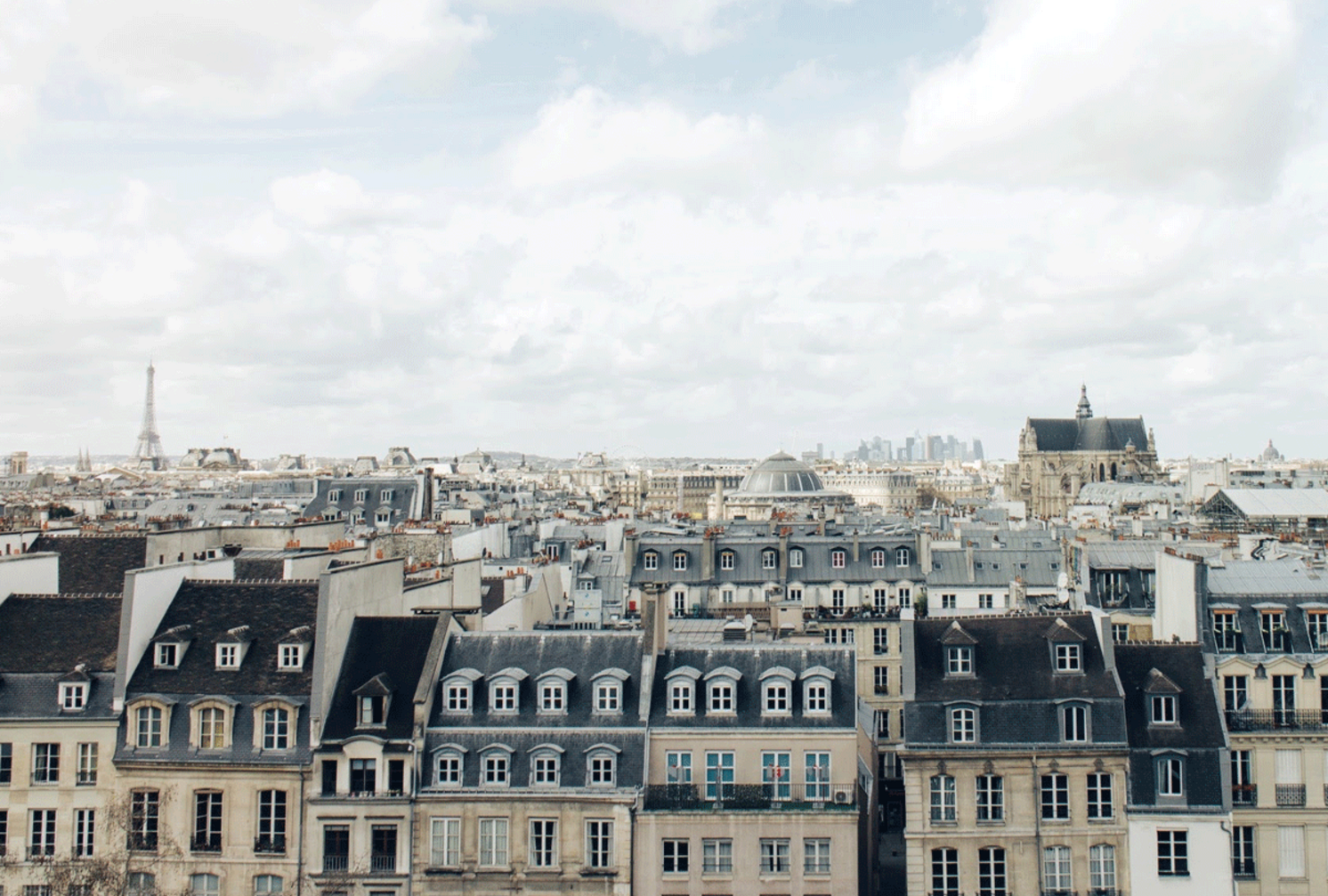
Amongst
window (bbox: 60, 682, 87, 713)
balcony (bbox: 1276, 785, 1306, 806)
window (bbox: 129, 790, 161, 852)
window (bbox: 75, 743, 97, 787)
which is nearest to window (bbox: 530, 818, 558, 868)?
window (bbox: 129, 790, 161, 852)

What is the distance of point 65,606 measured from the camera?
32.8 metres

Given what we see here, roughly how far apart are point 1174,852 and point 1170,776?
1697mm

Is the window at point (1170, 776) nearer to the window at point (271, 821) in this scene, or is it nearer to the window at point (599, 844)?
the window at point (599, 844)

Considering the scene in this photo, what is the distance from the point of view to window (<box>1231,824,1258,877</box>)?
31125mm

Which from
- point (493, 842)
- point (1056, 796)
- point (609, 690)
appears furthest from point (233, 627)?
point (1056, 796)

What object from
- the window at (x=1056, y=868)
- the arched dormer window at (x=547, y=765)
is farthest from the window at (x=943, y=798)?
the arched dormer window at (x=547, y=765)

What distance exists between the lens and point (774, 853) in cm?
2906

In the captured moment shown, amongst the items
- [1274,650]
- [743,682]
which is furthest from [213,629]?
[1274,650]

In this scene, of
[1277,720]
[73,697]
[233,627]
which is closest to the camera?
[73,697]

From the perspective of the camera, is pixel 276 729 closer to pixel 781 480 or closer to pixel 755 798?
pixel 755 798

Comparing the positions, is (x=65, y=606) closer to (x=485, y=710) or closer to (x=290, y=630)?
(x=290, y=630)

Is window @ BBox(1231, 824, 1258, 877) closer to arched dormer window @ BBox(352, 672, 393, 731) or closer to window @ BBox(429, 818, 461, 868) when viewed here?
window @ BBox(429, 818, 461, 868)

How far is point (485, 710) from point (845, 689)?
27.6ft

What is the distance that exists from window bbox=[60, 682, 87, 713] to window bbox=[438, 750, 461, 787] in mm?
8412
